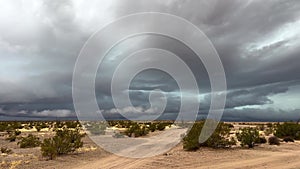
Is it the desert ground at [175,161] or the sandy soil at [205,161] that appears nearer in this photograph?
the sandy soil at [205,161]

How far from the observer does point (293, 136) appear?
131ft

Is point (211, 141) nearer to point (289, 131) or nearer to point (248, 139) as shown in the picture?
point (248, 139)

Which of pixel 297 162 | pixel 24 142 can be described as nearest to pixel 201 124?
pixel 297 162

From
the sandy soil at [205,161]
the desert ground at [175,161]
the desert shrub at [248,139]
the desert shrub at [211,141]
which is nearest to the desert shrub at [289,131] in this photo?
the desert shrub at [248,139]

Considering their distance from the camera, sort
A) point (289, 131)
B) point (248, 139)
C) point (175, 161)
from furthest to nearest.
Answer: point (289, 131), point (248, 139), point (175, 161)

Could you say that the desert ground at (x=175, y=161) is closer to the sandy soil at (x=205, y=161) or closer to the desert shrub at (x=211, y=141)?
the sandy soil at (x=205, y=161)

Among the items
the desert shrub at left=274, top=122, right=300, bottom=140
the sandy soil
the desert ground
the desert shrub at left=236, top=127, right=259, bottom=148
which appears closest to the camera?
the sandy soil

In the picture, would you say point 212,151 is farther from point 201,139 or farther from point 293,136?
point 293,136

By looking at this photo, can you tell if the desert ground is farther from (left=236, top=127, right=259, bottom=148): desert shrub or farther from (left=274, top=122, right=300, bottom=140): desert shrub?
(left=274, top=122, right=300, bottom=140): desert shrub

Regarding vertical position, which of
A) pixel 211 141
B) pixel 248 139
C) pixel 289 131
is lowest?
pixel 211 141

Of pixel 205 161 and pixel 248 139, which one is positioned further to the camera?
pixel 248 139

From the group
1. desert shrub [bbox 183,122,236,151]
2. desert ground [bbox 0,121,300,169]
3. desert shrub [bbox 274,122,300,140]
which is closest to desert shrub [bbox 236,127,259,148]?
desert shrub [bbox 183,122,236,151]

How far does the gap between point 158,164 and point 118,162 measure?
3.06m

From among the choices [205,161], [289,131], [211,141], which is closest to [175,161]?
[205,161]
